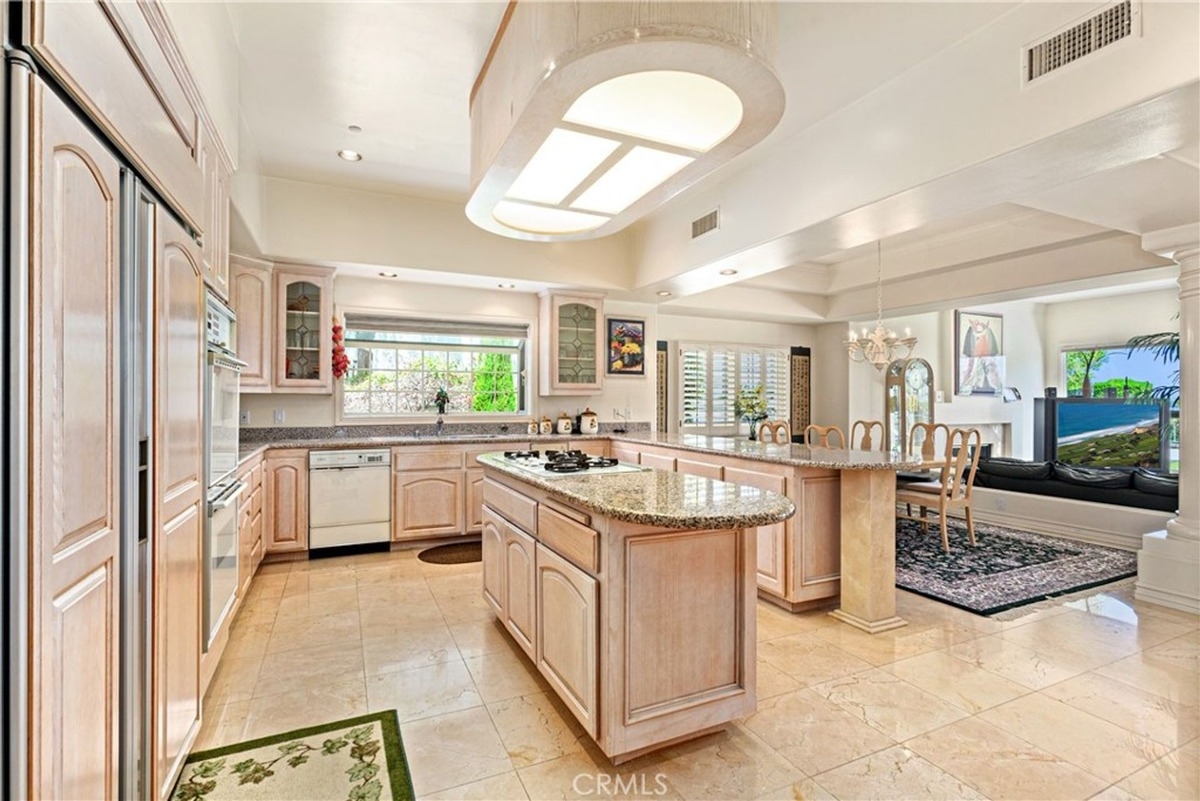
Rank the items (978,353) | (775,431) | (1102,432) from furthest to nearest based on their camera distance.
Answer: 1. (978,353)
2. (1102,432)
3. (775,431)

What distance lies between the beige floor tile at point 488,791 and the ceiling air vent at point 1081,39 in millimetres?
3279

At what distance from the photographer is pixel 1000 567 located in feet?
14.1

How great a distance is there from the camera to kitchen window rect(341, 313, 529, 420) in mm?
5234

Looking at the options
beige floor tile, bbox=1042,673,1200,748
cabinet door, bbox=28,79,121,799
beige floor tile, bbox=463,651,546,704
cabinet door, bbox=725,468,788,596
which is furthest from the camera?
cabinet door, bbox=725,468,788,596

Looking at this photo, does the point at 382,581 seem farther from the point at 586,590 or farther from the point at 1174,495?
the point at 1174,495

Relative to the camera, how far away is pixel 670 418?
22.5 ft

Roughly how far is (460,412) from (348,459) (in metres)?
1.27

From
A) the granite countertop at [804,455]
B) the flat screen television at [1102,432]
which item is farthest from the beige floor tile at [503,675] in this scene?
the flat screen television at [1102,432]

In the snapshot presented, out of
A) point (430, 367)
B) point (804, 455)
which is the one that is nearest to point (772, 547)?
point (804, 455)

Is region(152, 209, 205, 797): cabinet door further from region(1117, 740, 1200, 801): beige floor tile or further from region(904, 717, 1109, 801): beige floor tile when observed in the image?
region(1117, 740, 1200, 801): beige floor tile

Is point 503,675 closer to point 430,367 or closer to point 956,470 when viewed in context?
point 430,367

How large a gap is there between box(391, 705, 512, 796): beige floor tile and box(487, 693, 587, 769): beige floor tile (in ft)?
0.13

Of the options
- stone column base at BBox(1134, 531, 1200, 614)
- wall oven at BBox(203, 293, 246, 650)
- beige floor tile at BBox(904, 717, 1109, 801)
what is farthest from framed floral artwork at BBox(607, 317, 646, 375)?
beige floor tile at BBox(904, 717, 1109, 801)

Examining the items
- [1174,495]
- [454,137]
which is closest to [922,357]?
[1174,495]
